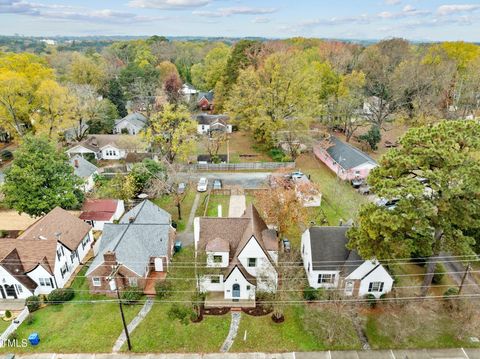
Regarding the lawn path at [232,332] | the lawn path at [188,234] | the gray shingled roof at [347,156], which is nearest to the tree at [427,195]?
the lawn path at [232,332]

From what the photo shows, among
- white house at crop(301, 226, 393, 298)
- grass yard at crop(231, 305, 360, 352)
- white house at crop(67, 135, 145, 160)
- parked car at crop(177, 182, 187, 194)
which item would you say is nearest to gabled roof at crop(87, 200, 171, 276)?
grass yard at crop(231, 305, 360, 352)

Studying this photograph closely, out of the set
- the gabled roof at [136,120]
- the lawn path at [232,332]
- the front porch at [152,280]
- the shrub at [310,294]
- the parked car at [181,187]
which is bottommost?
the lawn path at [232,332]

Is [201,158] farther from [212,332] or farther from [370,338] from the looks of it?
[370,338]

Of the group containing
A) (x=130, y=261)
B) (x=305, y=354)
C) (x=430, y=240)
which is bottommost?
(x=305, y=354)

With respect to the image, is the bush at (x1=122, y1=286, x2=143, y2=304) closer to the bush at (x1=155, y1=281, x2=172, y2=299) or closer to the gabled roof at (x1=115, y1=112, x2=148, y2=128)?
the bush at (x1=155, y1=281, x2=172, y2=299)

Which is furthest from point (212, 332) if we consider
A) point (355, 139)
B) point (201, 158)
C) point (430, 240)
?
point (355, 139)

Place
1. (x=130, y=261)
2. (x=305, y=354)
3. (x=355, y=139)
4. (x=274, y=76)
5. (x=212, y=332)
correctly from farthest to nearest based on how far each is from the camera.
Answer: (x=355, y=139), (x=274, y=76), (x=130, y=261), (x=212, y=332), (x=305, y=354)

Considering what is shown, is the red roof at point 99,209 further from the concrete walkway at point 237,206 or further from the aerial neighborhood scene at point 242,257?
the concrete walkway at point 237,206
